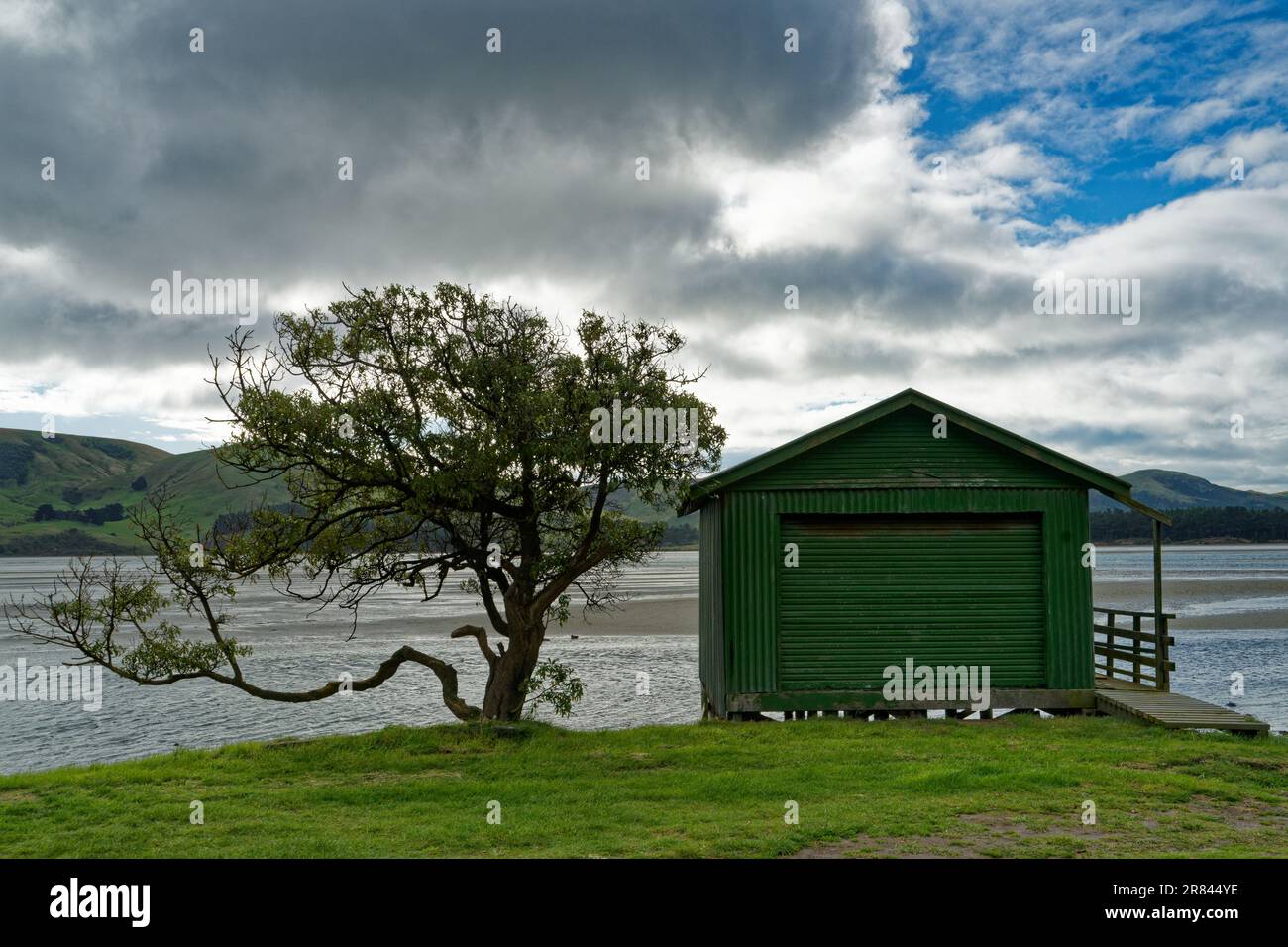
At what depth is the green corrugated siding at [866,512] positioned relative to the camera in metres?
19.2

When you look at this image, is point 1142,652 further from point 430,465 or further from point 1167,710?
point 430,465

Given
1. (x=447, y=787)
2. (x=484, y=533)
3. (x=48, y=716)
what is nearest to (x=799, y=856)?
(x=447, y=787)

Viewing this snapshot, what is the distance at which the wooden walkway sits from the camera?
1672cm

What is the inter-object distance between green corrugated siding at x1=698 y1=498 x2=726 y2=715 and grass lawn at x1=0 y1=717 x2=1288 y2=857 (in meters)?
2.23

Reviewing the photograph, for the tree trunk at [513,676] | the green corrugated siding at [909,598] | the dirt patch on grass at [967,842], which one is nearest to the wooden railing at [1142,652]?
the green corrugated siding at [909,598]

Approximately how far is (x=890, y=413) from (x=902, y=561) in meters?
3.15

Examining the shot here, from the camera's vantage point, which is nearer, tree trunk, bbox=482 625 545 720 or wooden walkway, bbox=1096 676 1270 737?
wooden walkway, bbox=1096 676 1270 737

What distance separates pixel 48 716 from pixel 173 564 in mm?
18940

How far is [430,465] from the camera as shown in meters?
17.2

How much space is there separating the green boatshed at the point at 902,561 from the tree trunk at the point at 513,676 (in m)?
4.06

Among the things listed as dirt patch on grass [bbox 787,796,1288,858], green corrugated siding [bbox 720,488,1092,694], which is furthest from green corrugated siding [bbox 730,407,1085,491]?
dirt patch on grass [bbox 787,796,1288,858]

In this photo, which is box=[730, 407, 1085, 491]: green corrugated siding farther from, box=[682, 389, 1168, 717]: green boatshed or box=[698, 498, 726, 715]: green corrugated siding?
box=[698, 498, 726, 715]: green corrugated siding

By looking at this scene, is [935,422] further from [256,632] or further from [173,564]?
[256,632]

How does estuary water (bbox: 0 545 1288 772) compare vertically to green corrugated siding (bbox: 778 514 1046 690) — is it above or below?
below
